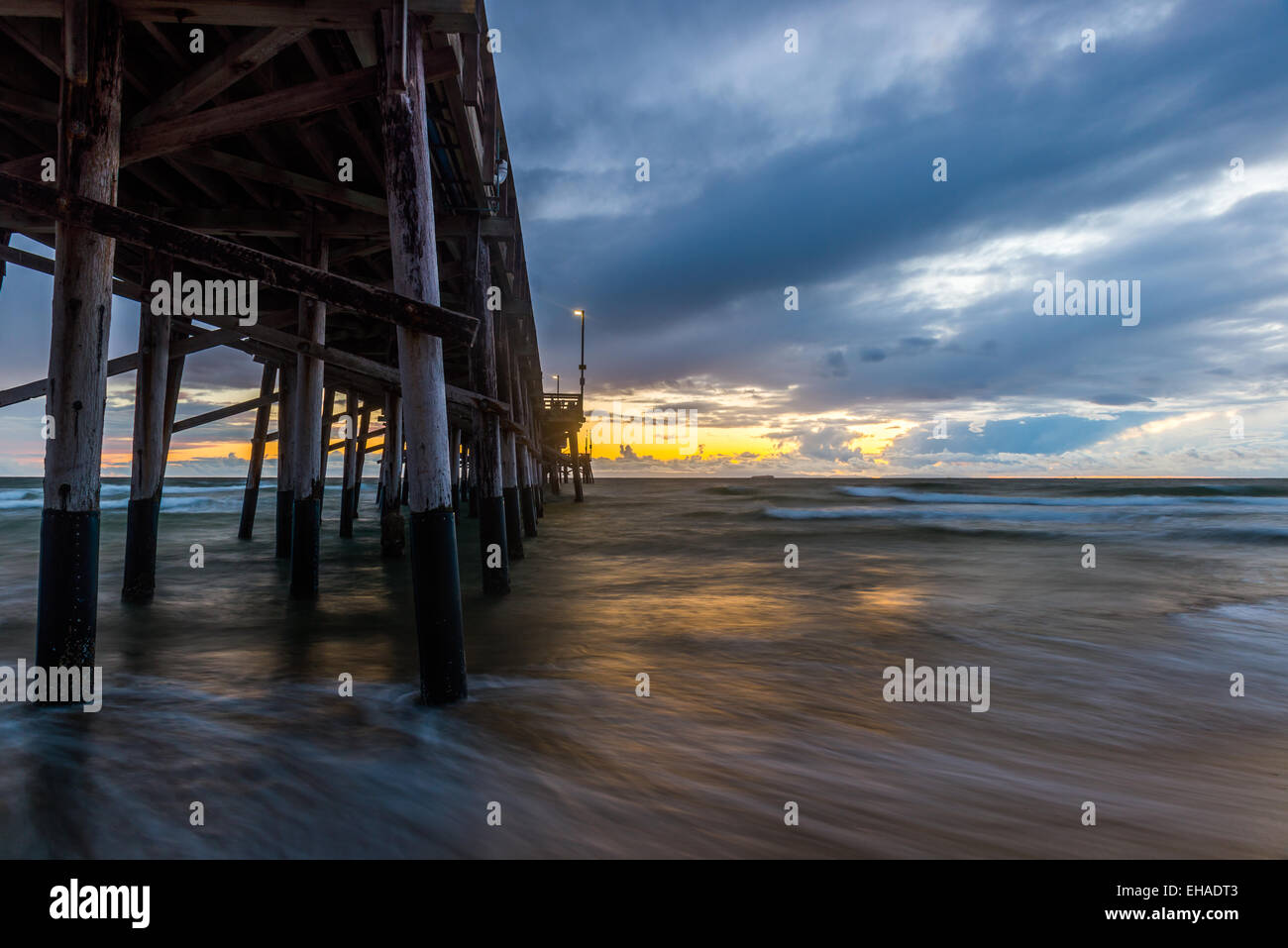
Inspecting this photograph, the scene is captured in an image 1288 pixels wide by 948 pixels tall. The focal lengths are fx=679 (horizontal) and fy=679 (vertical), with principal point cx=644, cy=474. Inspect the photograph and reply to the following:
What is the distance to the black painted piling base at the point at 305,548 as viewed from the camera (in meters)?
7.94

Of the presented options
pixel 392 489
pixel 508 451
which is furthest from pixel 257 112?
pixel 392 489

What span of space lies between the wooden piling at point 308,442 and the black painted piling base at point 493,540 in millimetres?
1945

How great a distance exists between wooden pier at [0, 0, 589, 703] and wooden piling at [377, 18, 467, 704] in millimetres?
12

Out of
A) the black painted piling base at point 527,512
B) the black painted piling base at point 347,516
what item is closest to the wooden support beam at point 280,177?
the black painted piling base at point 527,512

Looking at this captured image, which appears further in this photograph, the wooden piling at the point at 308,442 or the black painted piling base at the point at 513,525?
the black painted piling base at the point at 513,525

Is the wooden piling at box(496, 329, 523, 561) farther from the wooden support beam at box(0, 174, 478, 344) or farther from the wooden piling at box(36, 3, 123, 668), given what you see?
the wooden support beam at box(0, 174, 478, 344)

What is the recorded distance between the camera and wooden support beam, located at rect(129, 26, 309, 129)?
4164mm

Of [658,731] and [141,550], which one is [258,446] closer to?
[141,550]

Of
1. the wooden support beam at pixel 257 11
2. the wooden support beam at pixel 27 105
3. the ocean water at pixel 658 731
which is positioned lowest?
the ocean water at pixel 658 731

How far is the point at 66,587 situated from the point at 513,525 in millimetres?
8642

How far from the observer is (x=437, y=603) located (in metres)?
3.98

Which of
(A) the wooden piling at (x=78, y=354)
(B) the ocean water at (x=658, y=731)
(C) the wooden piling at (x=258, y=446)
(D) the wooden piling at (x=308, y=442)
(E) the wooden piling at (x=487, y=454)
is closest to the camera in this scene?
(B) the ocean water at (x=658, y=731)

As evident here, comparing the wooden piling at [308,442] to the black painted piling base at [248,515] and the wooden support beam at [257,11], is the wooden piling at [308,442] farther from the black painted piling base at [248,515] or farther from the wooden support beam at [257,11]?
the black painted piling base at [248,515]
